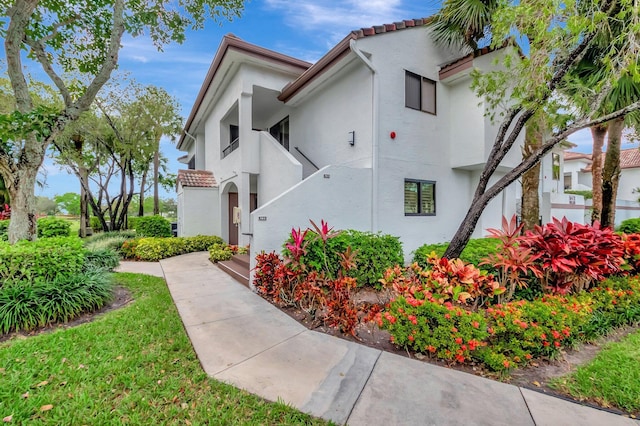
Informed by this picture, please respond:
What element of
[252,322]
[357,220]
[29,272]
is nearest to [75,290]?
[29,272]

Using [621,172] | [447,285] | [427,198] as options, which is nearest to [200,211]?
[427,198]

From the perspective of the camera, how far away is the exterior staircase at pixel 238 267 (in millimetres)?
7255

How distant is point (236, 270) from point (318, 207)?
3.03 metres

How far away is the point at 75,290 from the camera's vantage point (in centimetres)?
502

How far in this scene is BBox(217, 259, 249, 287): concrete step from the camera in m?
7.18

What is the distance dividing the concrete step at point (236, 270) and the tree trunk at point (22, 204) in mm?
4229

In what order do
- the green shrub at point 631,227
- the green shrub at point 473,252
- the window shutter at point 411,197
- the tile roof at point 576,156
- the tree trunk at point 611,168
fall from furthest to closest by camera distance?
the tile roof at point 576,156
the green shrub at point 631,227
the tree trunk at point 611,168
the window shutter at point 411,197
the green shrub at point 473,252

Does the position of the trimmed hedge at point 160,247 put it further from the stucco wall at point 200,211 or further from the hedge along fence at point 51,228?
the hedge along fence at point 51,228

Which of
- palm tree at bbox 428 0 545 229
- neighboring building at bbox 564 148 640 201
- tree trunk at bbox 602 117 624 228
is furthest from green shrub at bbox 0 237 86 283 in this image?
neighboring building at bbox 564 148 640 201

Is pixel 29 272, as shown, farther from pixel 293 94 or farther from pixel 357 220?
pixel 293 94

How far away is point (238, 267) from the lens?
8.11 metres

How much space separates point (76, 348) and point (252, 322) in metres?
2.41

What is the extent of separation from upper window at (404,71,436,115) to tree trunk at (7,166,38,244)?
9.54 m

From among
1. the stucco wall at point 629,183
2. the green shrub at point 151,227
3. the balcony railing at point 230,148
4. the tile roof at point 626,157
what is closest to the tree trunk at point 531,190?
the balcony railing at point 230,148
